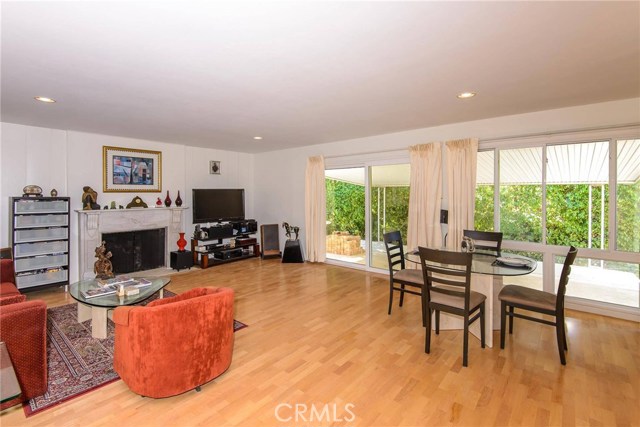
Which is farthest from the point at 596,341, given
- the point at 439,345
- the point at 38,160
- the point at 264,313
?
the point at 38,160

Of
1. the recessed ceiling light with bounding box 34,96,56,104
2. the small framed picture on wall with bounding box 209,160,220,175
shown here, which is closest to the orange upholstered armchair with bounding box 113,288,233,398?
the recessed ceiling light with bounding box 34,96,56,104

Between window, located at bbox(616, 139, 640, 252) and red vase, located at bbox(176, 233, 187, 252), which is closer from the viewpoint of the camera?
window, located at bbox(616, 139, 640, 252)

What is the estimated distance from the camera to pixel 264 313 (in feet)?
12.5

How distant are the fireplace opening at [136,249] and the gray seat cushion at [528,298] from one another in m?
5.77

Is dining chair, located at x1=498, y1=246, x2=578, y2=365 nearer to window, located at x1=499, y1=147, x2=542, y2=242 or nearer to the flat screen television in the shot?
window, located at x1=499, y1=147, x2=542, y2=242

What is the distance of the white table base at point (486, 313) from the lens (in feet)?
9.80

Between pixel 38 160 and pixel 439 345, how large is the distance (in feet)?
20.0

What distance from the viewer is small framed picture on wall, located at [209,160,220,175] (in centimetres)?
694

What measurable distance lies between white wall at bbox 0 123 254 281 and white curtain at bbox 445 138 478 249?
5.06 metres

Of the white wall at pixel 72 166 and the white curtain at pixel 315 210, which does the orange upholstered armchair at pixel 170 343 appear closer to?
the white wall at pixel 72 166

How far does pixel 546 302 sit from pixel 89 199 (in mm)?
6357

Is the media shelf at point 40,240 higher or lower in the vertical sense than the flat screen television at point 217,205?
lower

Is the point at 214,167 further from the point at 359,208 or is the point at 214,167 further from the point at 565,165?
the point at 565,165

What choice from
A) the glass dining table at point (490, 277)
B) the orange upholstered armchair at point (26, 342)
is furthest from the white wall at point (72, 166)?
the glass dining table at point (490, 277)
